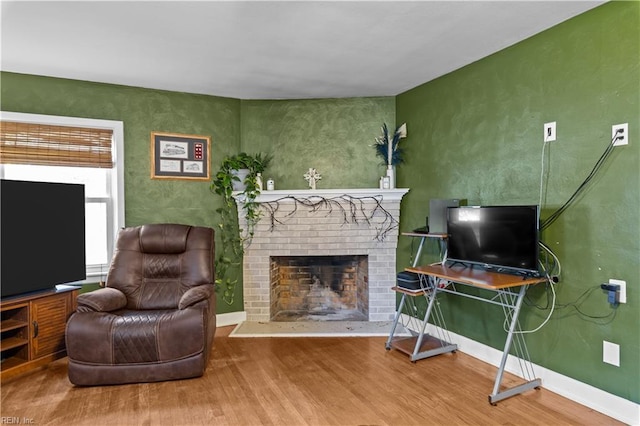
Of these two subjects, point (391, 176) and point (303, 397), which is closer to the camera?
point (303, 397)

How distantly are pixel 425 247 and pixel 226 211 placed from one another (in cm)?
210

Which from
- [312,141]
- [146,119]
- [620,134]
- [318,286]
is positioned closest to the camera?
[620,134]

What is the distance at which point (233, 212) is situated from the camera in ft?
13.4

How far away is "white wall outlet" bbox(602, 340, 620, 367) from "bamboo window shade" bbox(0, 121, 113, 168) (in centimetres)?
415

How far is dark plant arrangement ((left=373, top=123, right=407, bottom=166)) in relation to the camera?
3945 mm

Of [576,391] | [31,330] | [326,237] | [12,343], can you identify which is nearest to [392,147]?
[326,237]

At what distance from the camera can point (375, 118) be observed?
4.07m

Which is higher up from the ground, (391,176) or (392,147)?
(392,147)

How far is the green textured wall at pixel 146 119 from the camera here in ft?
10.9

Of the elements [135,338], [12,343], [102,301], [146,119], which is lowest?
[12,343]

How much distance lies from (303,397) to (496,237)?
1.69m

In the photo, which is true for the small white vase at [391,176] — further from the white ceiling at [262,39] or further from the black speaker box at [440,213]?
the white ceiling at [262,39]

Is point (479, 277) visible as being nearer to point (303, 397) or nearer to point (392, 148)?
point (303, 397)

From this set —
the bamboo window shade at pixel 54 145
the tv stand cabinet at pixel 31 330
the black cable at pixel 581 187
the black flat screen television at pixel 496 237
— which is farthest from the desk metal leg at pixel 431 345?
the bamboo window shade at pixel 54 145
